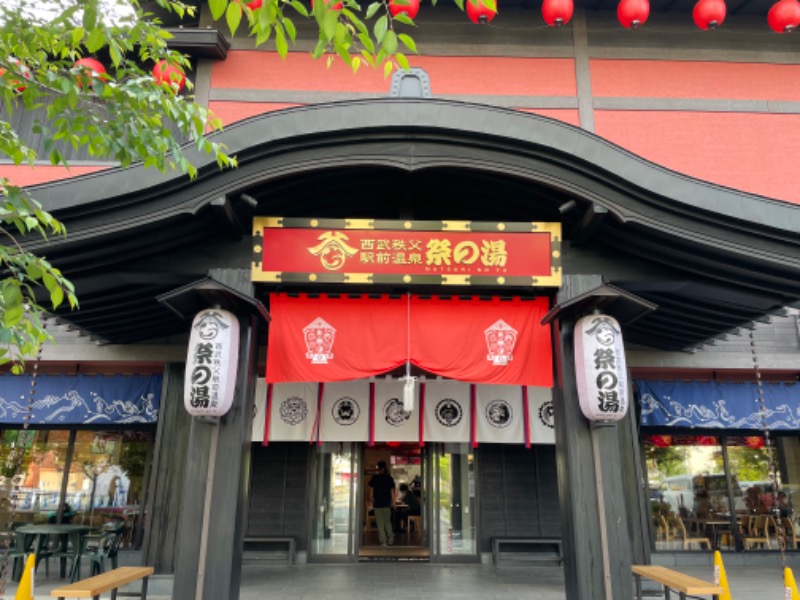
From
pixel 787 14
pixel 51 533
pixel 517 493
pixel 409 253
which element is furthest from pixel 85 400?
pixel 787 14

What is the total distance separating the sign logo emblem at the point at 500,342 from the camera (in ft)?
21.9

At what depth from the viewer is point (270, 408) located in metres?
9.73

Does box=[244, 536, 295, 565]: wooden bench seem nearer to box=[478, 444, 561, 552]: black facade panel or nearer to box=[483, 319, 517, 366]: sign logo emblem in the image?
box=[478, 444, 561, 552]: black facade panel

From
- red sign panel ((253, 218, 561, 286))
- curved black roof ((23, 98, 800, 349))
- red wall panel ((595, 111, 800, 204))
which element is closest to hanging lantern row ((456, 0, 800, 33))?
red wall panel ((595, 111, 800, 204))

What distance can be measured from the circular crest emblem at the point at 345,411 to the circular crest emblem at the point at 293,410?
0.53 metres

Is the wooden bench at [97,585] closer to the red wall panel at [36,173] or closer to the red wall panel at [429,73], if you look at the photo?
the red wall panel at [36,173]

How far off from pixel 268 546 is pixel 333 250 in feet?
22.2

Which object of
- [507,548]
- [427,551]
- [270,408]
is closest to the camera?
[270,408]

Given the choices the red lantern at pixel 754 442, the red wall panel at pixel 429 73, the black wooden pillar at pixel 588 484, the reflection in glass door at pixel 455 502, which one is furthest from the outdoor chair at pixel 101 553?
the red lantern at pixel 754 442

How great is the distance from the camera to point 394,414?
32.7ft

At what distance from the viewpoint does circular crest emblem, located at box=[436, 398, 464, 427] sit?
9.86 meters

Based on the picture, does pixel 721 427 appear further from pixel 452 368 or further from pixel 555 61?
pixel 555 61

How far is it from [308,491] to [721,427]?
26.3ft

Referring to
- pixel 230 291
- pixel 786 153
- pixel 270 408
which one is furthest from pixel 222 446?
pixel 786 153
